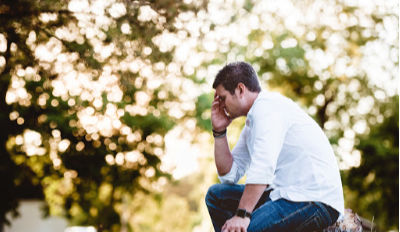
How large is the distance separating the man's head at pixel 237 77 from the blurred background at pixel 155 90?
4373 millimetres

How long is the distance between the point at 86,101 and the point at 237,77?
7.97 metres

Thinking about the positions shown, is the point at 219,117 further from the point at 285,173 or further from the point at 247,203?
the point at 247,203

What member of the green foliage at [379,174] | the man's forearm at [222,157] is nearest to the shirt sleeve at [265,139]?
the man's forearm at [222,157]

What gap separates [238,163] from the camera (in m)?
3.66

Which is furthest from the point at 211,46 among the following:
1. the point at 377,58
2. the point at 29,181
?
the point at 377,58

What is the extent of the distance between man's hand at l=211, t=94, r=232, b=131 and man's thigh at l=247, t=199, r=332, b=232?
0.94 meters

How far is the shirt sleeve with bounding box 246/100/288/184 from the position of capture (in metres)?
2.69

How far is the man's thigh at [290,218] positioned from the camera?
9.23 feet

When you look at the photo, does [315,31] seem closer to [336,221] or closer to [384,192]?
[384,192]

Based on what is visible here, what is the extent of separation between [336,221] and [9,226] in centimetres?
975

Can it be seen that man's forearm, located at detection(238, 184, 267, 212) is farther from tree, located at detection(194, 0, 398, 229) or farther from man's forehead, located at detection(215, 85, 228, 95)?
tree, located at detection(194, 0, 398, 229)

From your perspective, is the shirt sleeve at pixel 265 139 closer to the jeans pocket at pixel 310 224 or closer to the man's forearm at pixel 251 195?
the man's forearm at pixel 251 195

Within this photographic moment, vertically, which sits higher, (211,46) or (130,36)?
(130,36)

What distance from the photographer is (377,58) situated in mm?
19406
